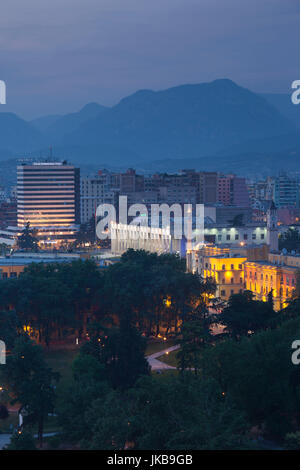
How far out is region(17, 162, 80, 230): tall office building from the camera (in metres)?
114

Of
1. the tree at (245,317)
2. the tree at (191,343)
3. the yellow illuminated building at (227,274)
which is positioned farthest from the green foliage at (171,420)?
the yellow illuminated building at (227,274)

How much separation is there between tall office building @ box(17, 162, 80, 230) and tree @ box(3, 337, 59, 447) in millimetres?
80860

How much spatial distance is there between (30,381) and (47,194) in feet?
277

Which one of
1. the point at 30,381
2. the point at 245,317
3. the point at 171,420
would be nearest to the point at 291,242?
the point at 245,317

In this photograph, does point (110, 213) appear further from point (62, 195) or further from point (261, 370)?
point (261, 370)

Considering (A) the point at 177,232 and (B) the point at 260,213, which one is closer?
(A) the point at 177,232

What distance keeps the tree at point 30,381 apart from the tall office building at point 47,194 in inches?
3183

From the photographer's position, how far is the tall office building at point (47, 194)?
11369 centimetres

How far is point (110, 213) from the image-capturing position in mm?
116750

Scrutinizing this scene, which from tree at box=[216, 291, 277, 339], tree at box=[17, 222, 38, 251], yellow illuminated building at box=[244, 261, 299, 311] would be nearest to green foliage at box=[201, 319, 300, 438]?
tree at box=[216, 291, 277, 339]

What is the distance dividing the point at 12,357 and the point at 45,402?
3121mm

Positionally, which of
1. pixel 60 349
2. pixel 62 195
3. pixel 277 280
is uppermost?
pixel 62 195

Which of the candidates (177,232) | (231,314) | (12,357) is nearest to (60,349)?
(231,314)
